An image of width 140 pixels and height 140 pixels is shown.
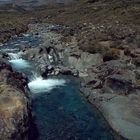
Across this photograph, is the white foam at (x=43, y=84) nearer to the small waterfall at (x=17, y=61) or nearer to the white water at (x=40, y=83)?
the white water at (x=40, y=83)

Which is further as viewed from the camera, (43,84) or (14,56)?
(14,56)

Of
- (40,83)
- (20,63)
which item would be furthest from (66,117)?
(20,63)

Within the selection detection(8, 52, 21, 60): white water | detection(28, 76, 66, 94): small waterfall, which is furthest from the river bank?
detection(28, 76, 66, 94): small waterfall

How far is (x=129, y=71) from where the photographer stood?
172 ft

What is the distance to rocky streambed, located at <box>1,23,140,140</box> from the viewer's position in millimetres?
38781

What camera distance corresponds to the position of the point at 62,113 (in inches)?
1705

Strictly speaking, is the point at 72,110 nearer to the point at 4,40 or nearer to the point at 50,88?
the point at 50,88

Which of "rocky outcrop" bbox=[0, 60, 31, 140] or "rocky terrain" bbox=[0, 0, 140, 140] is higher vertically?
"rocky outcrop" bbox=[0, 60, 31, 140]

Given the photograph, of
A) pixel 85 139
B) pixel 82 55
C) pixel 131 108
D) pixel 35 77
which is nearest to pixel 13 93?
pixel 85 139

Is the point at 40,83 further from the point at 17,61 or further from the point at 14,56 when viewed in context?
the point at 14,56

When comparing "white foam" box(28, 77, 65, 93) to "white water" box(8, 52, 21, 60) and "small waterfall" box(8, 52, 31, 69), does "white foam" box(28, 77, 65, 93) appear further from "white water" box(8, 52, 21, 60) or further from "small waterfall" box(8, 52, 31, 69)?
"white water" box(8, 52, 21, 60)

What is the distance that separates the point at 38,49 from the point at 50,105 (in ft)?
81.6

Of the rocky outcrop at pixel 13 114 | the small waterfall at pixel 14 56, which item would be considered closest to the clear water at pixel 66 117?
the rocky outcrop at pixel 13 114

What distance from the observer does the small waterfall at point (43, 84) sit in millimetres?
51219
